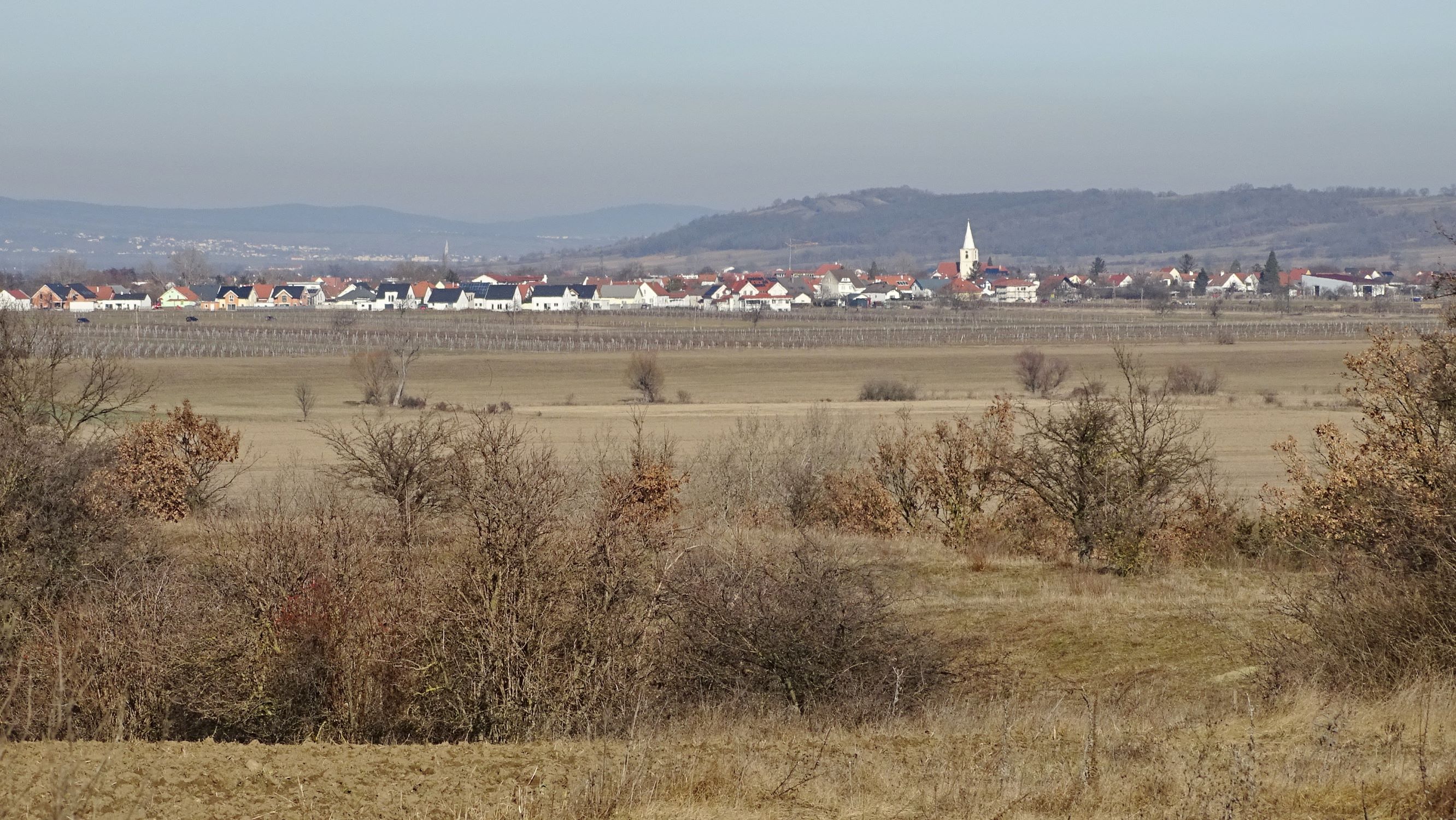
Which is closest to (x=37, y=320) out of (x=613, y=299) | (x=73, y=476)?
(x=73, y=476)

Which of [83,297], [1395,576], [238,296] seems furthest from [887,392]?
[83,297]

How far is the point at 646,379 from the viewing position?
213ft

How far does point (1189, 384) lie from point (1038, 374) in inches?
283

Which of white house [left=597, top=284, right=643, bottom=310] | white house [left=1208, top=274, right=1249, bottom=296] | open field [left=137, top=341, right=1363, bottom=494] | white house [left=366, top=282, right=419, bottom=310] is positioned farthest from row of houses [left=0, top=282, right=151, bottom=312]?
white house [left=1208, top=274, right=1249, bottom=296]

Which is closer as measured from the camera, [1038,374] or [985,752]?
[985,752]

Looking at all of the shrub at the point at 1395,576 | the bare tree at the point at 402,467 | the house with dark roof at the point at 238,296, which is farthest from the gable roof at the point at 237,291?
the shrub at the point at 1395,576

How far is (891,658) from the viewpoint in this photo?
547 inches

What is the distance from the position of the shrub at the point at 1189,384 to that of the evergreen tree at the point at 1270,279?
121 m

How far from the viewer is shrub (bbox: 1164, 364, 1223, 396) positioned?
61.8 metres

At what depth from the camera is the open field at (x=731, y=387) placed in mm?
48125

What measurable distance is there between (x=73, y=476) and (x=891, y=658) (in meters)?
11.2

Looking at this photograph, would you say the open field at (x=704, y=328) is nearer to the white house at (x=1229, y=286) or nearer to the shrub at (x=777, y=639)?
the white house at (x=1229, y=286)

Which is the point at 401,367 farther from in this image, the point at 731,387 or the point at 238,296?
the point at 238,296

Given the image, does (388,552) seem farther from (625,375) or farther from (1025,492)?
(625,375)
